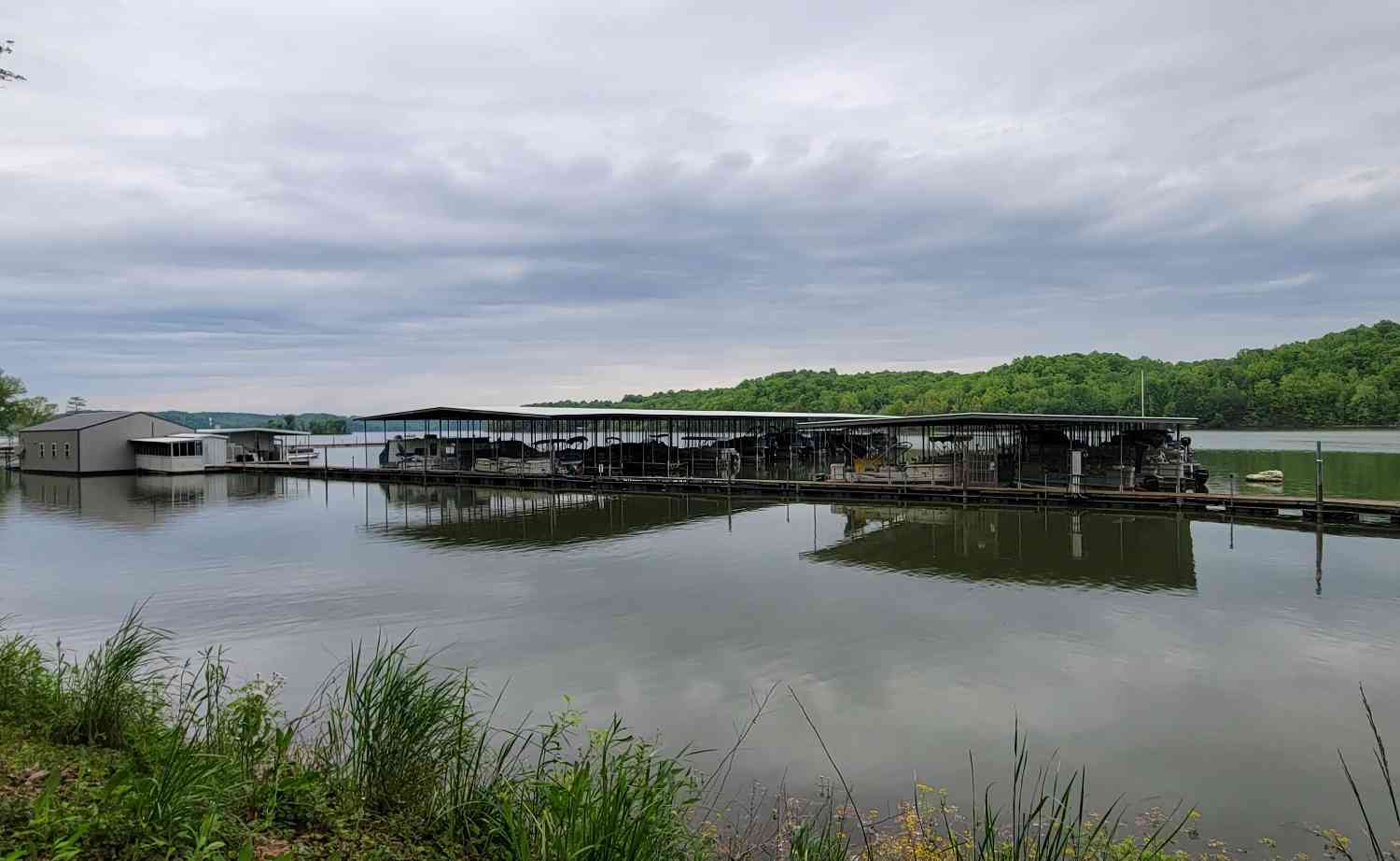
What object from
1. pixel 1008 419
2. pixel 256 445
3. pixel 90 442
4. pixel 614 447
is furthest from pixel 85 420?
pixel 1008 419

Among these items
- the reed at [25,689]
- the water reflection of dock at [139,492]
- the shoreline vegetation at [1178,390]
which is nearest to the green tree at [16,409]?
the shoreline vegetation at [1178,390]

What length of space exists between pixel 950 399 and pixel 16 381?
81.3m

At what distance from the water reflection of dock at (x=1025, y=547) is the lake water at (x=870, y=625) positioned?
0.38ft

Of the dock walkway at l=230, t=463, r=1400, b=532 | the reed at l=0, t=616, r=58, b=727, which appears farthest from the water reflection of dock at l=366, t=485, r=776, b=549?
the reed at l=0, t=616, r=58, b=727

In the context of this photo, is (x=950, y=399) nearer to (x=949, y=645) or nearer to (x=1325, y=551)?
(x=1325, y=551)

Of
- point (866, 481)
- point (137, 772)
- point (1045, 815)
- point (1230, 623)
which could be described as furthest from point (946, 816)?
point (866, 481)

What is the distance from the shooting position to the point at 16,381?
65.8m

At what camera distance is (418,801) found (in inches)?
204

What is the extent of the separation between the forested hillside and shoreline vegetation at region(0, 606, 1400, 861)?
245ft

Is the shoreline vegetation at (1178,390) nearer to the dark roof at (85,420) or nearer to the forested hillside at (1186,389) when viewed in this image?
the forested hillside at (1186,389)

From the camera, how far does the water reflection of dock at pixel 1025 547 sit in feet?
49.6

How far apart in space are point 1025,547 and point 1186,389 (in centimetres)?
8291

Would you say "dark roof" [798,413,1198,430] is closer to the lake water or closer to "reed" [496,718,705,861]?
the lake water

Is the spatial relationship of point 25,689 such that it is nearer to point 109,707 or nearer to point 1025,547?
point 109,707
